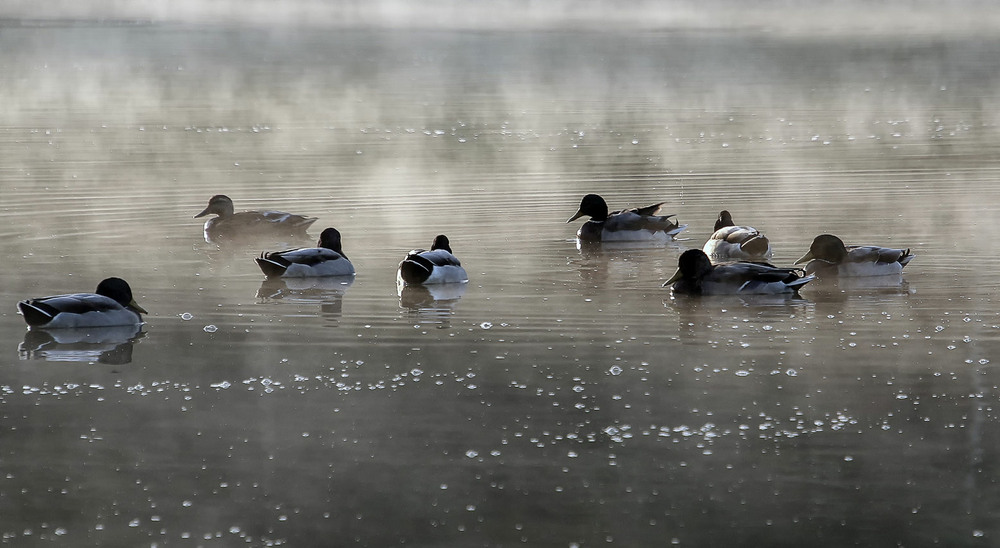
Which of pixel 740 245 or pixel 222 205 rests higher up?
pixel 222 205

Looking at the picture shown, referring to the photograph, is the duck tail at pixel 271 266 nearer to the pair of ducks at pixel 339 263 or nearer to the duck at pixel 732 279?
the pair of ducks at pixel 339 263

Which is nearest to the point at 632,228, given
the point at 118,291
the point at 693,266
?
the point at 693,266

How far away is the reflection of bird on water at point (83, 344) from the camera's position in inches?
434

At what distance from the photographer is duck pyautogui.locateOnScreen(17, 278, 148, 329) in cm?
1182

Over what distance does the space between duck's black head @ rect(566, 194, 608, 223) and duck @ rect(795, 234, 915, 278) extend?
368cm

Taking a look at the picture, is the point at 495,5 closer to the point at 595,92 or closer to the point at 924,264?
the point at 595,92

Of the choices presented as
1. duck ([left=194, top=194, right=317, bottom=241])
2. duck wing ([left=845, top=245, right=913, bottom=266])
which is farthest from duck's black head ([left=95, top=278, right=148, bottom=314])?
duck wing ([left=845, top=245, right=913, bottom=266])

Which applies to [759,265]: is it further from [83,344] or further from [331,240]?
[83,344]

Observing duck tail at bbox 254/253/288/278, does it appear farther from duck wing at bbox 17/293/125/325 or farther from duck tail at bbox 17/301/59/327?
duck tail at bbox 17/301/59/327

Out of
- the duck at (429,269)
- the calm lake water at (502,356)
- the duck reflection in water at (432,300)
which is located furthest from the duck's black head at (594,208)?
the duck reflection in water at (432,300)

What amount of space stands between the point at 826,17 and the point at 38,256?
8247 centimetres

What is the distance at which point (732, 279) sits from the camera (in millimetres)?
13680

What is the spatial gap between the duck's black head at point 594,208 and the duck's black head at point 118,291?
22.9 feet

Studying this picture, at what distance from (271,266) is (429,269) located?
1.76 metres
